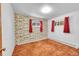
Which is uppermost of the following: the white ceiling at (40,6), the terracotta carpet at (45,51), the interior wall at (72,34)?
the white ceiling at (40,6)

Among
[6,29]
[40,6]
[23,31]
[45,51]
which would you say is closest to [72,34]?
[45,51]

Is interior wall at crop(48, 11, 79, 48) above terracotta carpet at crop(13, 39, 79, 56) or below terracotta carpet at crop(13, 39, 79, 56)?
above

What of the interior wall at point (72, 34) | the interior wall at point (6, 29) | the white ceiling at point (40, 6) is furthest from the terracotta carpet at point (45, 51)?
the white ceiling at point (40, 6)

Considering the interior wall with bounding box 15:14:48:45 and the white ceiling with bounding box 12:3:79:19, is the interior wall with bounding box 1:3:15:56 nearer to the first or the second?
the white ceiling with bounding box 12:3:79:19

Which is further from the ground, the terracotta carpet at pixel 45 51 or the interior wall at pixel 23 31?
the interior wall at pixel 23 31

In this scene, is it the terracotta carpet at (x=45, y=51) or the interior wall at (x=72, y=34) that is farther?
the interior wall at (x=72, y=34)

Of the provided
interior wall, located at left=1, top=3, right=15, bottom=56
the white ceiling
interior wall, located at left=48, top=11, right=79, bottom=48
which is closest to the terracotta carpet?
interior wall, located at left=48, top=11, right=79, bottom=48

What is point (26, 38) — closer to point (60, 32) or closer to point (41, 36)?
point (41, 36)

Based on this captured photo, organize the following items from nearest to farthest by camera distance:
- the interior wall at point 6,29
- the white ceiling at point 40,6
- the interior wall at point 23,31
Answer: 1. the interior wall at point 6,29
2. the white ceiling at point 40,6
3. the interior wall at point 23,31

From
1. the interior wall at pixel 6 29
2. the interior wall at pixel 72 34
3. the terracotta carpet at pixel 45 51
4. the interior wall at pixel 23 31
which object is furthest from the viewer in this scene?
the interior wall at pixel 23 31

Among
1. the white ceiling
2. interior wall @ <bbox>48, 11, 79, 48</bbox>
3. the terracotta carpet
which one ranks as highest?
the white ceiling

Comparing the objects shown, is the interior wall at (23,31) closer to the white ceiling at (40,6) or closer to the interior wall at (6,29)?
the white ceiling at (40,6)

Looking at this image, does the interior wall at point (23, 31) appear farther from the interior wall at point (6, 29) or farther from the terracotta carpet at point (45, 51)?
Result: the interior wall at point (6, 29)

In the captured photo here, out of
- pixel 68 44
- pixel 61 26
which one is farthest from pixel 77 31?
pixel 61 26
